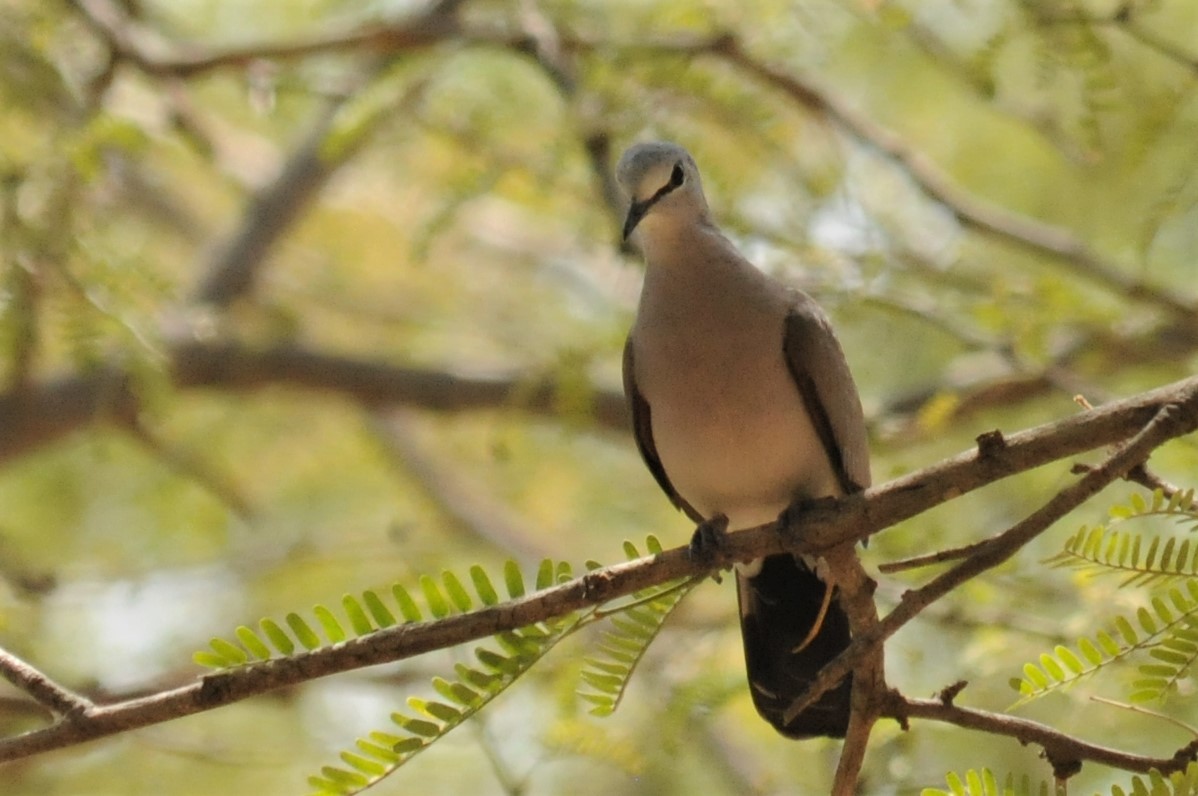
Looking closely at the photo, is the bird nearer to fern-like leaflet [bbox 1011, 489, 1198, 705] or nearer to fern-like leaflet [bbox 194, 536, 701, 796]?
fern-like leaflet [bbox 194, 536, 701, 796]

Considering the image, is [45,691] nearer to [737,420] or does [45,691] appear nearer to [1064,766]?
[1064,766]

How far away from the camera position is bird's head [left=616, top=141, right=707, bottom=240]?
397cm

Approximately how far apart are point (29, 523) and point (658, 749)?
452cm

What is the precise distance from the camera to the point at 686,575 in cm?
256

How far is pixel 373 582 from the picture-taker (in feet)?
23.5

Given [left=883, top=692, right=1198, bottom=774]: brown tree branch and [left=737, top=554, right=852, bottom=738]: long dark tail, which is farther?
[left=737, top=554, right=852, bottom=738]: long dark tail

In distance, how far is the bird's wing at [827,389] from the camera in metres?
3.81

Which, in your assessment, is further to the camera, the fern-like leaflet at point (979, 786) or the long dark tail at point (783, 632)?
the long dark tail at point (783, 632)

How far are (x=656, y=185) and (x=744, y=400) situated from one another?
698 millimetres

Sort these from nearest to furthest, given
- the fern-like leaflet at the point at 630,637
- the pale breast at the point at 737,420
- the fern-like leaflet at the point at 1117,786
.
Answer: the fern-like leaflet at the point at 1117,786 < the fern-like leaflet at the point at 630,637 < the pale breast at the point at 737,420

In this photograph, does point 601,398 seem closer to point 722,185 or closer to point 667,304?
point 722,185

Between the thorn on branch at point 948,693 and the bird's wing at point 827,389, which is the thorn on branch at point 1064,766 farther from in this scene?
the bird's wing at point 827,389

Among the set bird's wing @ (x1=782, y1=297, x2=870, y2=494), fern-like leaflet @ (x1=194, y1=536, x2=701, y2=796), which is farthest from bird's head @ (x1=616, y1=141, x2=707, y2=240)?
fern-like leaflet @ (x1=194, y1=536, x2=701, y2=796)

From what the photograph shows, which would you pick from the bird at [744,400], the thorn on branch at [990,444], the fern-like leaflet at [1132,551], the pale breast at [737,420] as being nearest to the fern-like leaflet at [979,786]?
the fern-like leaflet at [1132,551]
